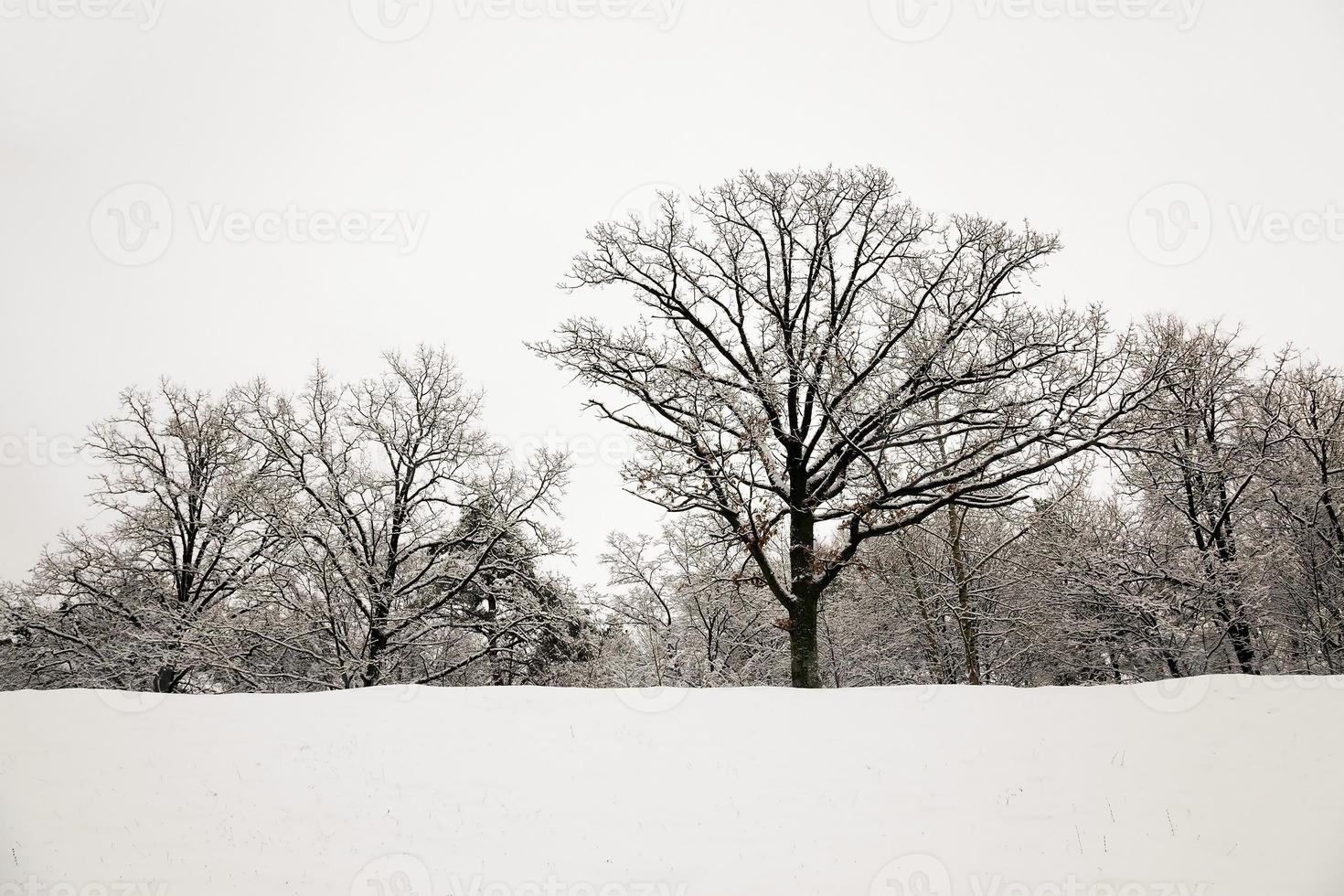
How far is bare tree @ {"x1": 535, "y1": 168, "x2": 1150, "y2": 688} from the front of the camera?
1355cm

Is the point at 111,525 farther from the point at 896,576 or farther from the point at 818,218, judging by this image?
the point at 896,576

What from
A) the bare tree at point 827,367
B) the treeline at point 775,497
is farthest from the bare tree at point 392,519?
the bare tree at point 827,367

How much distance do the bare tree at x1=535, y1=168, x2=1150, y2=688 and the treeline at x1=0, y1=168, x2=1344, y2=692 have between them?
0.08 metres

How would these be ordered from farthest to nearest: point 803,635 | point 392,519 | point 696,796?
point 392,519 → point 803,635 → point 696,796

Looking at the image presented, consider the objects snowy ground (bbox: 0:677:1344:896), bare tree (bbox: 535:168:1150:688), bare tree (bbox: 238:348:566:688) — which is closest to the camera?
snowy ground (bbox: 0:677:1344:896)

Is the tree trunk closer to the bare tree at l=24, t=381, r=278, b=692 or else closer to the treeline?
the treeline

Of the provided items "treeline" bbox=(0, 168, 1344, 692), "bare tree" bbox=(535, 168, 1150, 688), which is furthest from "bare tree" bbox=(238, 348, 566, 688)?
"bare tree" bbox=(535, 168, 1150, 688)

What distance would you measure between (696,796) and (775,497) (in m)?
8.26

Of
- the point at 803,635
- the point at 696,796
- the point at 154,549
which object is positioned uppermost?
the point at 154,549

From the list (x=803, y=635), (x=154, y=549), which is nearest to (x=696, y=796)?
(x=803, y=635)

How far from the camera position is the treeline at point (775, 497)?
1396cm

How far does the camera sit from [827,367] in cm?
1394

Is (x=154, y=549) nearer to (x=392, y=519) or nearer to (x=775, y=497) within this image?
(x=392, y=519)

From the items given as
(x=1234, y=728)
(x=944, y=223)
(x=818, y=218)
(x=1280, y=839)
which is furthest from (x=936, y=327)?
(x=1280, y=839)
